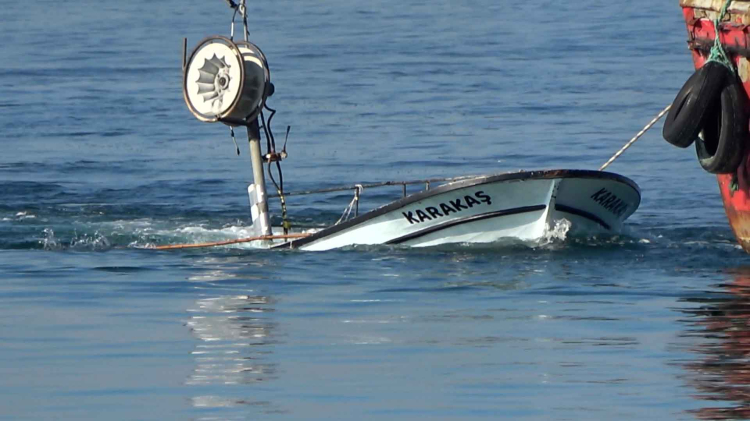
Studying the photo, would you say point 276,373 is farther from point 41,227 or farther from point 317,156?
point 317,156

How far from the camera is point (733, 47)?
43.0 ft

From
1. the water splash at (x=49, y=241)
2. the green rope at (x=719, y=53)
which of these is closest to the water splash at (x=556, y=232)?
the green rope at (x=719, y=53)

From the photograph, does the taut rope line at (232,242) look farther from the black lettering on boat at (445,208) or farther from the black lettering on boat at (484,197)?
the black lettering on boat at (484,197)

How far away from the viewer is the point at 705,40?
1362 cm

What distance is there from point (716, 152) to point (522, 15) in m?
34.2

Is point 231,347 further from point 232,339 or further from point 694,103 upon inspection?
point 694,103

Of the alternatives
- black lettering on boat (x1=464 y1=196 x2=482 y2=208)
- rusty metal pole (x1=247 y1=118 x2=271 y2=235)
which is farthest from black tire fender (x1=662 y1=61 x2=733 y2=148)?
rusty metal pole (x1=247 y1=118 x2=271 y2=235)

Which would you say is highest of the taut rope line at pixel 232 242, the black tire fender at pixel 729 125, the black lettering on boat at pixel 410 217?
the black tire fender at pixel 729 125

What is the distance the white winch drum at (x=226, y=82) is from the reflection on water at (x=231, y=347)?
9.29ft

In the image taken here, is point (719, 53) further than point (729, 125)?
Yes

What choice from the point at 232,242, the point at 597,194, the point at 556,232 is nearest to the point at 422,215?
the point at 556,232

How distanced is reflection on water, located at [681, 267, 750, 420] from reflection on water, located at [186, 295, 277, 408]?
236 centimetres

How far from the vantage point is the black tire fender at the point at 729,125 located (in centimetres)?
1306

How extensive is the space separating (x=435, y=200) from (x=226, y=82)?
227 centimetres
